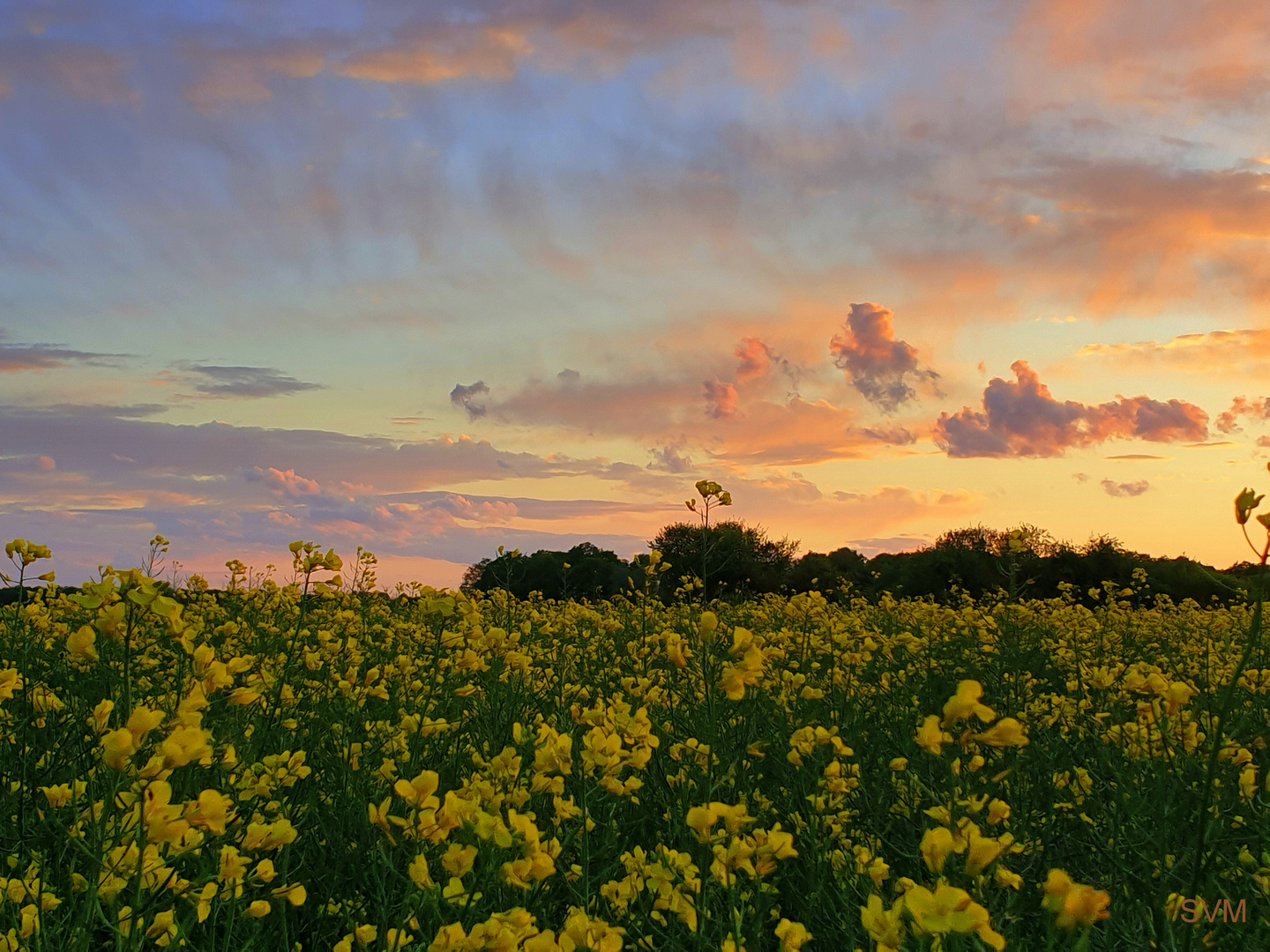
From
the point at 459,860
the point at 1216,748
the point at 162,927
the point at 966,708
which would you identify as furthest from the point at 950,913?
the point at 162,927

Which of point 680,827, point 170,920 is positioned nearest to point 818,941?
point 680,827

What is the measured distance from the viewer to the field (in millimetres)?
1729

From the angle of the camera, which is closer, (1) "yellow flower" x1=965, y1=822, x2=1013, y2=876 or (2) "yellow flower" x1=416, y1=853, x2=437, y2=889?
(1) "yellow flower" x1=965, y1=822, x2=1013, y2=876

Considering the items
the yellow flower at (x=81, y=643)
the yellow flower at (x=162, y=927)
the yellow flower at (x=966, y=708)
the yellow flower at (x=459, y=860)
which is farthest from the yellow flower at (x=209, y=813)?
the yellow flower at (x=966, y=708)

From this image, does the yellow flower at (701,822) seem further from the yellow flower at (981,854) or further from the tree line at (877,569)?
the tree line at (877,569)

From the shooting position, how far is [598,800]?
3.32 meters

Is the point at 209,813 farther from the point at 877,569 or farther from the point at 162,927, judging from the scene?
the point at 877,569

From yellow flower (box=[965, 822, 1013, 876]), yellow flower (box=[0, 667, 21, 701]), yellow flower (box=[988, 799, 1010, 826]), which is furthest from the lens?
yellow flower (box=[0, 667, 21, 701])

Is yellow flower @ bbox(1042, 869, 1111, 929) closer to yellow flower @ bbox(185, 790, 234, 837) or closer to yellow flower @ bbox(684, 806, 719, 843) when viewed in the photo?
yellow flower @ bbox(684, 806, 719, 843)

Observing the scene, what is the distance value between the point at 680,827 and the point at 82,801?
2062 mm

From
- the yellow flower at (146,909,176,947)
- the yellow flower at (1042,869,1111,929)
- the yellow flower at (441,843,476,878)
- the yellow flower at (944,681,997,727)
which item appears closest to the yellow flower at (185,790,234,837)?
the yellow flower at (146,909,176,947)

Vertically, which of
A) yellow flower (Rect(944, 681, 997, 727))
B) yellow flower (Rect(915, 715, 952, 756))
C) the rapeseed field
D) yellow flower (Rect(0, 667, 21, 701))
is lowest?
the rapeseed field

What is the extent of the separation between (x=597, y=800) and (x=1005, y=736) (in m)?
1.98

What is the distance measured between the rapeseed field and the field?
2cm
